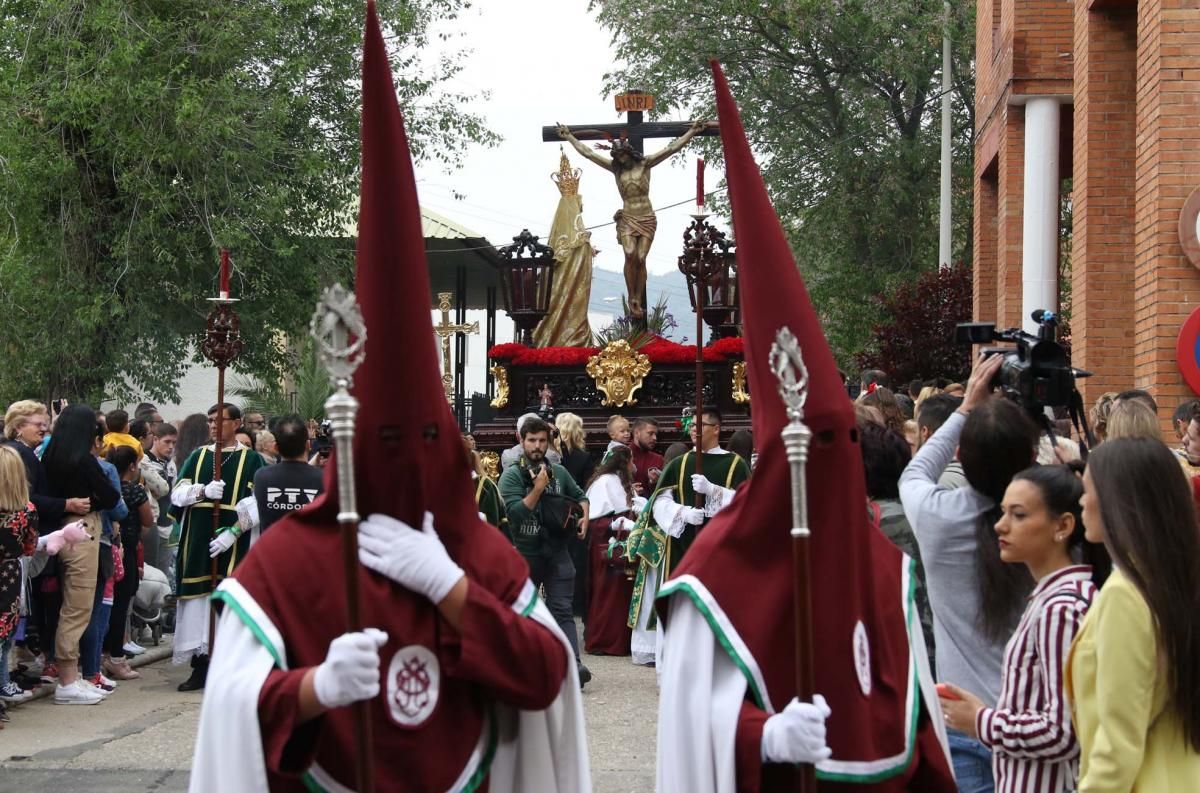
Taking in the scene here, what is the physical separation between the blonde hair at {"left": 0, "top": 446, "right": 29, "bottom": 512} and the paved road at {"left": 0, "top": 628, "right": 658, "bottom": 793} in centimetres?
139

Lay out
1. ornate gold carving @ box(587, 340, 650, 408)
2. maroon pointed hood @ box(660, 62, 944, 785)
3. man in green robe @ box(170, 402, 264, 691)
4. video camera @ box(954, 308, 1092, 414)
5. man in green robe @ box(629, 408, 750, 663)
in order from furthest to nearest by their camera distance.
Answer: ornate gold carving @ box(587, 340, 650, 408), man in green robe @ box(170, 402, 264, 691), man in green robe @ box(629, 408, 750, 663), video camera @ box(954, 308, 1092, 414), maroon pointed hood @ box(660, 62, 944, 785)

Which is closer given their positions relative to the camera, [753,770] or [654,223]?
[753,770]

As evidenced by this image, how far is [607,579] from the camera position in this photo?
1391 centimetres

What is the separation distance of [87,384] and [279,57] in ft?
16.5

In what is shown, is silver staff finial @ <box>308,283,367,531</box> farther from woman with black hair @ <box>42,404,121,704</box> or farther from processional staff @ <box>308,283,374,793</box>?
woman with black hair @ <box>42,404,121,704</box>

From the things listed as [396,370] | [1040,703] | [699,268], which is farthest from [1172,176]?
[396,370]

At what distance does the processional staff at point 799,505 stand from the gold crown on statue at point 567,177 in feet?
61.6

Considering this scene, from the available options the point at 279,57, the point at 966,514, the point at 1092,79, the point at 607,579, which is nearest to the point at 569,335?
the point at 279,57

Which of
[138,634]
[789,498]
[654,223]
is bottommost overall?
[138,634]

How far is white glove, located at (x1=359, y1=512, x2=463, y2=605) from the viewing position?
141 inches

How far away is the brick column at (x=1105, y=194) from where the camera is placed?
12719mm

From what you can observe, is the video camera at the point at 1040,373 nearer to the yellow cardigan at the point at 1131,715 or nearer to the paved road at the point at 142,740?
the yellow cardigan at the point at 1131,715

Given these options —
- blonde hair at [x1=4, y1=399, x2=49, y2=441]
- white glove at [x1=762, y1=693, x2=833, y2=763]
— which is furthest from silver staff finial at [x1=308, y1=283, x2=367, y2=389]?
blonde hair at [x1=4, y1=399, x2=49, y2=441]

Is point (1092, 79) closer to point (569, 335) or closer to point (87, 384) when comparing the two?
point (569, 335)
